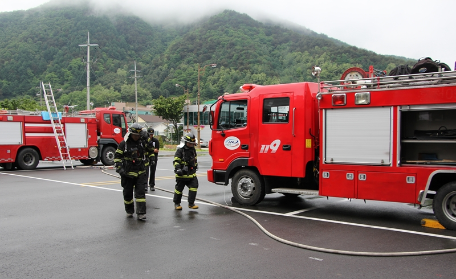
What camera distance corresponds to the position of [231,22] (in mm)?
104438

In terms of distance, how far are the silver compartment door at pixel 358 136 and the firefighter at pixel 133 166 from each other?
11.7 ft

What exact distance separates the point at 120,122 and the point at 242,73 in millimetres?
43398

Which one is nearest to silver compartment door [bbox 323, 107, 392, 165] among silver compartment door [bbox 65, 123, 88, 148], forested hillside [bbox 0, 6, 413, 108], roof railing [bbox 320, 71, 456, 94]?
roof railing [bbox 320, 71, 456, 94]

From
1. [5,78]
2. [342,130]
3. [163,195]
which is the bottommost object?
[163,195]

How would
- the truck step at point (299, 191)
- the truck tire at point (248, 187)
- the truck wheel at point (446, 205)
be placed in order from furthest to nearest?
the truck tire at point (248, 187)
the truck step at point (299, 191)
the truck wheel at point (446, 205)

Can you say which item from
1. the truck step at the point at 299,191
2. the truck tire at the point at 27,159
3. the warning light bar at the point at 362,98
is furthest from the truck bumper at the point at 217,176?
the truck tire at the point at 27,159

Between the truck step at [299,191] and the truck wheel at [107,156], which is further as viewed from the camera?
the truck wheel at [107,156]

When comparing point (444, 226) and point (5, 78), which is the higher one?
point (5, 78)

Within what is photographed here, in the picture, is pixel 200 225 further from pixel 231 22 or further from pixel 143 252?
pixel 231 22

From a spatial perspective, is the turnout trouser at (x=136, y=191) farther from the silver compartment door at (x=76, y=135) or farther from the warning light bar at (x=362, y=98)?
the silver compartment door at (x=76, y=135)

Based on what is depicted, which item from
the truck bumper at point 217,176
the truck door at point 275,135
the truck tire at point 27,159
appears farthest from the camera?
the truck tire at point 27,159

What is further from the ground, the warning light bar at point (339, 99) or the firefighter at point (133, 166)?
the warning light bar at point (339, 99)

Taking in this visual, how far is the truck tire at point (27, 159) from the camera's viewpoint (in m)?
17.3

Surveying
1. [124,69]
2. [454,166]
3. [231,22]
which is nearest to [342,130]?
[454,166]
